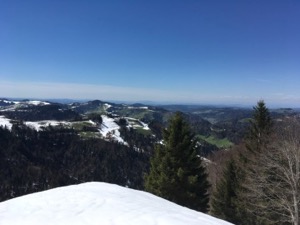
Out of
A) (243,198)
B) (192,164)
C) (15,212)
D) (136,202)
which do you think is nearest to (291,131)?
(243,198)

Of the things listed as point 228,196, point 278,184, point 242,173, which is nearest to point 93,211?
point 278,184

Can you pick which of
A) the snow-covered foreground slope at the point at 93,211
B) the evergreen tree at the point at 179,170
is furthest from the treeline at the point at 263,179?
the snow-covered foreground slope at the point at 93,211

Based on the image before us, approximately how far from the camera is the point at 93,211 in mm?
10953

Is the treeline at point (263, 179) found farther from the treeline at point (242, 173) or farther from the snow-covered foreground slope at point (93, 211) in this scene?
the snow-covered foreground slope at point (93, 211)

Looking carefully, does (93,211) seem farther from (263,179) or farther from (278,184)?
(263,179)

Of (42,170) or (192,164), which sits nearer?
(192,164)

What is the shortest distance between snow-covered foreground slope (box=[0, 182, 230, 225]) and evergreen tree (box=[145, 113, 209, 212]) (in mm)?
13133

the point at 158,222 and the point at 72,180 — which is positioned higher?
the point at 158,222

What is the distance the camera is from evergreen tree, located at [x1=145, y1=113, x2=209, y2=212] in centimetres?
2725

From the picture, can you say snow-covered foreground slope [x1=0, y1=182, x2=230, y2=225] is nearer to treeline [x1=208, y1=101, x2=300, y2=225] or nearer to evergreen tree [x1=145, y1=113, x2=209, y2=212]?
treeline [x1=208, y1=101, x2=300, y2=225]

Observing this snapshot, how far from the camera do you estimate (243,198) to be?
2741cm

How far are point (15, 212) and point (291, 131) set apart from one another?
→ 76.1ft

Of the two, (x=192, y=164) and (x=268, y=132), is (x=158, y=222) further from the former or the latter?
(x=268, y=132)

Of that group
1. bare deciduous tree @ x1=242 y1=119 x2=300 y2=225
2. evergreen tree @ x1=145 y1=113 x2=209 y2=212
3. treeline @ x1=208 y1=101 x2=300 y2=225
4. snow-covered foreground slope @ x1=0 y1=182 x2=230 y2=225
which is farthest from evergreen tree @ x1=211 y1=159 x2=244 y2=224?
snow-covered foreground slope @ x1=0 y1=182 x2=230 y2=225
